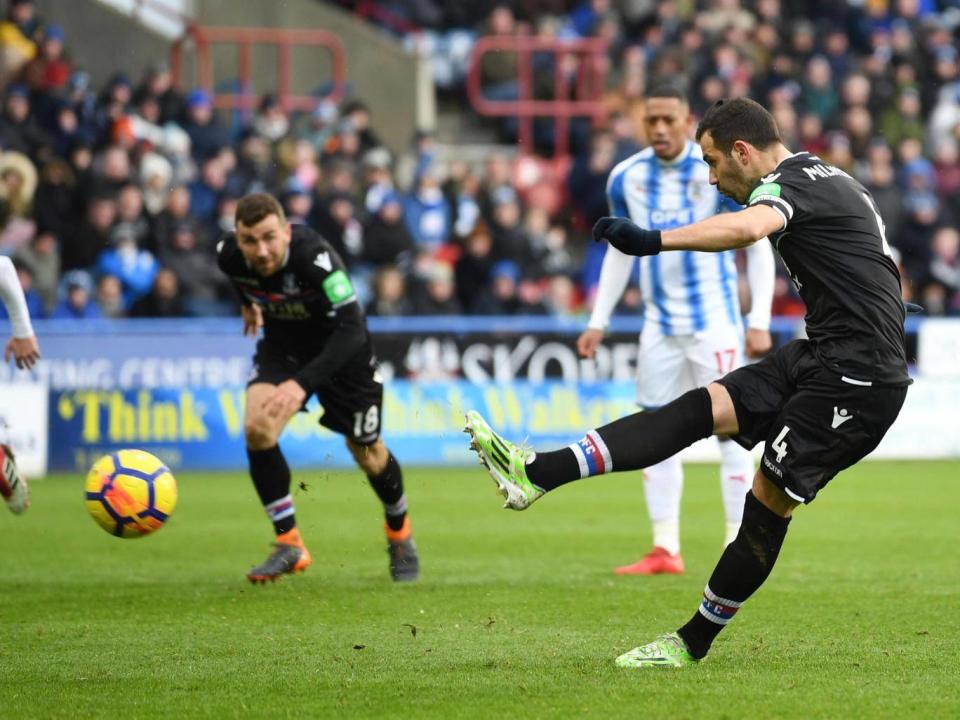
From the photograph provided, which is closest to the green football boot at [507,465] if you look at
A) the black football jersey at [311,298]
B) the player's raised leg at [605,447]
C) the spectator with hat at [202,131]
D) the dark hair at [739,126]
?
the player's raised leg at [605,447]

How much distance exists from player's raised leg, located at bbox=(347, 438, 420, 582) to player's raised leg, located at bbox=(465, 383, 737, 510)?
2.97m

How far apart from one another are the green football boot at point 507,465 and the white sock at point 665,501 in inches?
138

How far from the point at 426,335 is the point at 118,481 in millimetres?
8823

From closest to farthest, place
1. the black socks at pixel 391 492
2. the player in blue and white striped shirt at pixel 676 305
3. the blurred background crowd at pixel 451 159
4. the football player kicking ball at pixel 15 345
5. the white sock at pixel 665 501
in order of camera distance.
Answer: the football player kicking ball at pixel 15 345, the black socks at pixel 391 492, the player in blue and white striped shirt at pixel 676 305, the white sock at pixel 665 501, the blurred background crowd at pixel 451 159

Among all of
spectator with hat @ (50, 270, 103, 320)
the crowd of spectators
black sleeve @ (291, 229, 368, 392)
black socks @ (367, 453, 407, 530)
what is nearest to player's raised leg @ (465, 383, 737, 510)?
black sleeve @ (291, 229, 368, 392)

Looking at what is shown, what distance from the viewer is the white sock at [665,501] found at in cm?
934

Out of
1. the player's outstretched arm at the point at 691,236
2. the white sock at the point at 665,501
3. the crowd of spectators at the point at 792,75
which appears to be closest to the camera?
the player's outstretched arm at the point at 691,236

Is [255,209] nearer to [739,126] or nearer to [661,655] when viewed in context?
[739,126]

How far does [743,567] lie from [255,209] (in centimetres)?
359

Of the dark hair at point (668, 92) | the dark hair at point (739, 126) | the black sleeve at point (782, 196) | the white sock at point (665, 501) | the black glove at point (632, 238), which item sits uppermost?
the dark hair at point (668, 92)

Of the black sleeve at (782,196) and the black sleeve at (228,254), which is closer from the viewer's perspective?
the black sleeve at (782,196)

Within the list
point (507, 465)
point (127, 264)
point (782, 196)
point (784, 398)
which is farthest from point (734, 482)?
point (127, 264)

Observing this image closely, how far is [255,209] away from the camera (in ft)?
27.5

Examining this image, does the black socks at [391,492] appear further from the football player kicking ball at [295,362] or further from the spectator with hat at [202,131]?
the spectator with hat at [202,131]
